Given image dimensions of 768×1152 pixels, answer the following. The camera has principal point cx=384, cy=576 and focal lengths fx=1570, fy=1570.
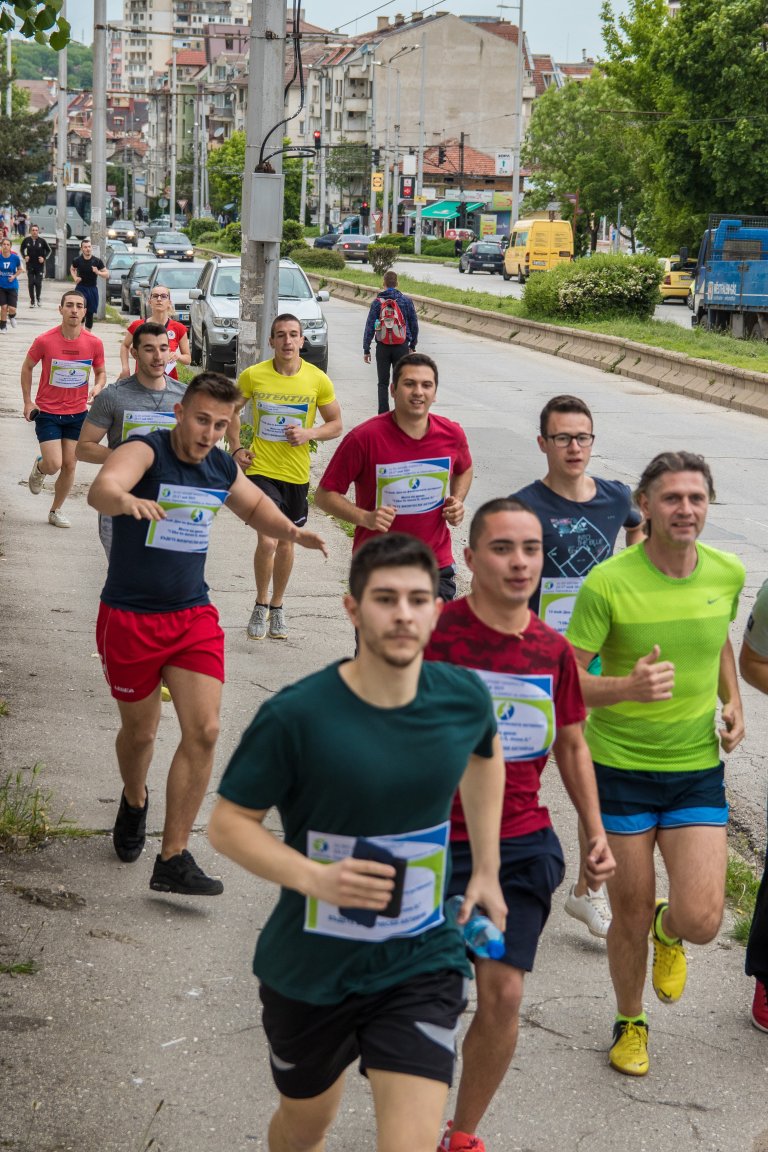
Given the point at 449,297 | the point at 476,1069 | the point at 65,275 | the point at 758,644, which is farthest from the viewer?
the point at 65,275

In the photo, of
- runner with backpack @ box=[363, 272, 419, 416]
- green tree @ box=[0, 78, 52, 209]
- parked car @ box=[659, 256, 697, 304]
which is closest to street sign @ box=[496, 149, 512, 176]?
green tree @ box=[0, 78, 52, 209]

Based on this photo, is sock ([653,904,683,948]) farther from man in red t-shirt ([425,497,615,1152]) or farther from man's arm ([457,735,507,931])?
man's arm ([457,735,507,931])

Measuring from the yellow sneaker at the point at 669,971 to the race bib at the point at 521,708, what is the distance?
107 cm

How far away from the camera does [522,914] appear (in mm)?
4207

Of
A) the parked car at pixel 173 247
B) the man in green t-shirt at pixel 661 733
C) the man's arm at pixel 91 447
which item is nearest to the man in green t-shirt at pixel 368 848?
the man in green t-shirt at pixel 661 733

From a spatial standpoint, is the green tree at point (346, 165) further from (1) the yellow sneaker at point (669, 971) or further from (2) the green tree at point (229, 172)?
(1) the yellow sneaker at point (669, 971)

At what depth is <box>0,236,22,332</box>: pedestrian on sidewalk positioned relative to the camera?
108 feet

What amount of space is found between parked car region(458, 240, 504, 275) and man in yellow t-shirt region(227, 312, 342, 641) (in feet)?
210

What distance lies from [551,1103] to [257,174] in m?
12.3

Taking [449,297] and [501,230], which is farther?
[501,230]

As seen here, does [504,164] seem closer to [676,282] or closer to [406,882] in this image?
[676,282]

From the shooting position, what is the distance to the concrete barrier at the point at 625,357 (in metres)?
24.6

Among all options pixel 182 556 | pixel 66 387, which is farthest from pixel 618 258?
pixel 182 556

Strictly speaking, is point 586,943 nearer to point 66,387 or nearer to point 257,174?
point 66,387
